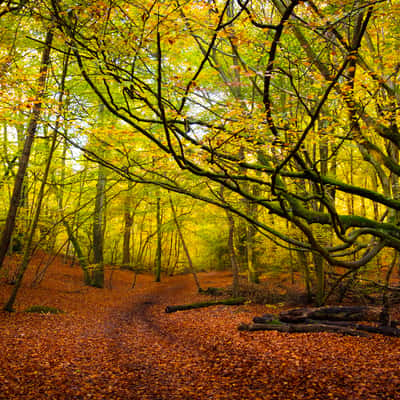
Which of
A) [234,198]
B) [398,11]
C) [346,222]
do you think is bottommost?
[346,222]

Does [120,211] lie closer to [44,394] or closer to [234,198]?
[234,198]

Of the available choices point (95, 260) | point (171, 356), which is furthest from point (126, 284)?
point (171, 356)

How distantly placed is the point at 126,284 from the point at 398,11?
58.2 feet

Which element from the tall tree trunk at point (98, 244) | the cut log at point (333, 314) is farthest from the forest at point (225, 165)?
the tall tree trunk at point (98, 244)

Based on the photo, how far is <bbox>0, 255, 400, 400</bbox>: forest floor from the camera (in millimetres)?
4219

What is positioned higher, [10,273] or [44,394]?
[10,273]

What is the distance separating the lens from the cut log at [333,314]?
7.27m

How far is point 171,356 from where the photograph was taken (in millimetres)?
5848

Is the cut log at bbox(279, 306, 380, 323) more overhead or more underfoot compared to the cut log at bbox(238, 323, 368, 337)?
more overhead

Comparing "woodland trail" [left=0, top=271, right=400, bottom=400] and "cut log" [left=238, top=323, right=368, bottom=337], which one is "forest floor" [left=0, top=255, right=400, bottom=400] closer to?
"woodland trail" [left=0, top=271, right=400, bottom=400]

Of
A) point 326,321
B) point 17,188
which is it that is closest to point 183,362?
point 326,321

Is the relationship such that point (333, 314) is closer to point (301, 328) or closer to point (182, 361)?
point (301, 328)

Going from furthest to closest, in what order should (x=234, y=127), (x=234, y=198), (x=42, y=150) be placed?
(x=42, y=150), (x=234, y=198), (x=234, y=127)

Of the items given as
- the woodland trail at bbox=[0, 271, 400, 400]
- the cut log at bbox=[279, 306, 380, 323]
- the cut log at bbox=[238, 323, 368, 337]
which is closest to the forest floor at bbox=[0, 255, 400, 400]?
the woodland trail at bbox=[0, 271, 400, 400]
